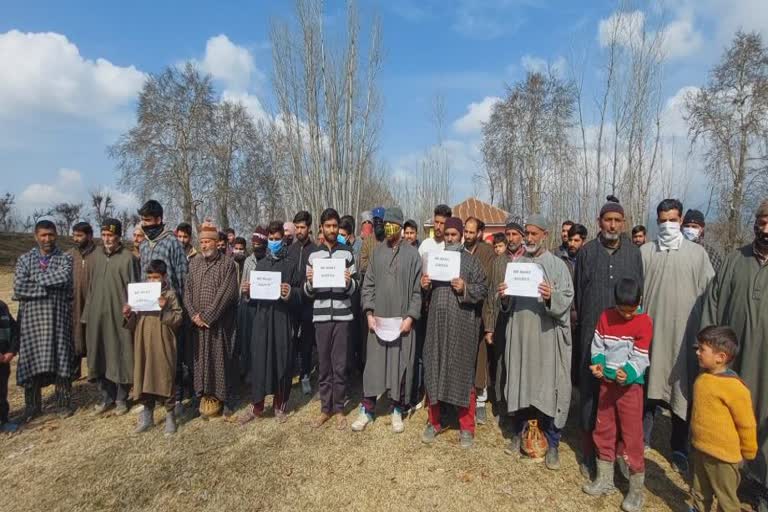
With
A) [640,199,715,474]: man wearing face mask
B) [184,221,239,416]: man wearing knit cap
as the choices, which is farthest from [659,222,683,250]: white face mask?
[184,221,239,416]: man wearing knit cap

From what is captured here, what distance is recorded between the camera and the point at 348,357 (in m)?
4.72

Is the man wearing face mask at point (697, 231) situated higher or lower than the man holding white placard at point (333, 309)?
higher

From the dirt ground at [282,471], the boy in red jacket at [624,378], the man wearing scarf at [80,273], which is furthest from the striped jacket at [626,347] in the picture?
the man wearing scarf at [80,273]

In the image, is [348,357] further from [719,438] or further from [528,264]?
[719,438]

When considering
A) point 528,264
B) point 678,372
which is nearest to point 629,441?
point 678,372

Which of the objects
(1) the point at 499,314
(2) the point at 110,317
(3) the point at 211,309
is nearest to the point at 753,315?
(1) the point at 499,314

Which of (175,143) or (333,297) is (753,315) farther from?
(175,143)

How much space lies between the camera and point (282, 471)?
3.85 metres

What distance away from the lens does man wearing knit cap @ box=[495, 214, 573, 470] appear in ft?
12.2

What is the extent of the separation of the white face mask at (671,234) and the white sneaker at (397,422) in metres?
3.19

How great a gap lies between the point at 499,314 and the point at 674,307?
1595 mm

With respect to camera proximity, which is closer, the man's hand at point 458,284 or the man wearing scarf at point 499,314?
the man's hand at point 458,284

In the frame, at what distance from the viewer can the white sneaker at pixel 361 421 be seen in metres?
4.63

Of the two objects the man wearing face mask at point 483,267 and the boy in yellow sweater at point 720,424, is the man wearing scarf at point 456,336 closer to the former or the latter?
the man wearing face mask at point 483,267
